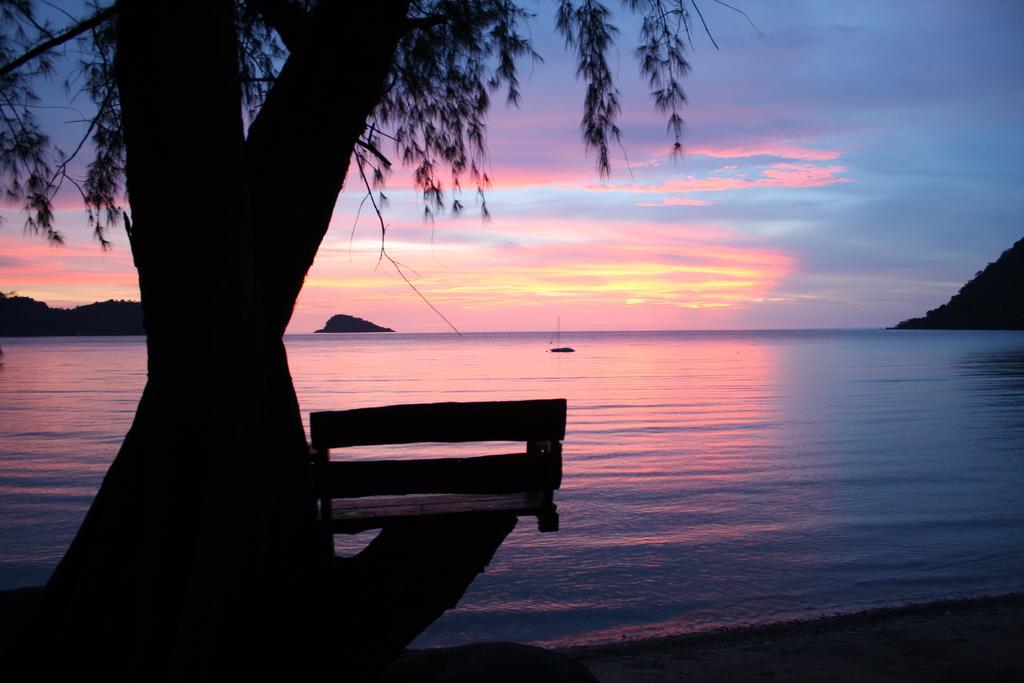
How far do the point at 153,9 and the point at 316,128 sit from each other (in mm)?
667

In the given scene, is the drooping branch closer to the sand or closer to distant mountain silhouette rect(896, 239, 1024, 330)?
the sand

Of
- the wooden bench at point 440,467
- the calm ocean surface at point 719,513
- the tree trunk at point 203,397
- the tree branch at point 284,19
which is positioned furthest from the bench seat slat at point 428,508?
the calm ocean surface at point 719,513

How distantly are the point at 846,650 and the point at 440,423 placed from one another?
131 inches

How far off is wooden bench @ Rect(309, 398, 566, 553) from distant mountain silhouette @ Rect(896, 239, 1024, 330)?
147 m

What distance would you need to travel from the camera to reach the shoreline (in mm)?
4488

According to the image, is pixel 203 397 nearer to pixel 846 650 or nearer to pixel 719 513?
pixel 846 650

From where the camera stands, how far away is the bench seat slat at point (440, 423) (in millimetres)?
3252

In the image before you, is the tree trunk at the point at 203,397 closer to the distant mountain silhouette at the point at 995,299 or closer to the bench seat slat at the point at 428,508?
the bench seat slat at the point at 428,508

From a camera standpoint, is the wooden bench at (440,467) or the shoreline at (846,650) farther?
the shoreline at (846,650)

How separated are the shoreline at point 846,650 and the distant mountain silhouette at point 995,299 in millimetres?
143335

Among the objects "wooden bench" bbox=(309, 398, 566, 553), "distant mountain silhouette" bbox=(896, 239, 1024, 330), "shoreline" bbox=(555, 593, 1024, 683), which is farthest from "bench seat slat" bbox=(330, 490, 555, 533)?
"distant mountain silhouette" bbox=(896, 239, 1024, 330)

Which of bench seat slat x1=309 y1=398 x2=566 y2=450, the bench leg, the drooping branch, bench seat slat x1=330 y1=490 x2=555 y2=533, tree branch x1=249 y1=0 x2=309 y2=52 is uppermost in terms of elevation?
tree branch x1=249 y1=0 x2=309 y2=52

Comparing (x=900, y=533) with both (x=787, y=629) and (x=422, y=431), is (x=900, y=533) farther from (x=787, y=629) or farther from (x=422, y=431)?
(x=422, y=431)

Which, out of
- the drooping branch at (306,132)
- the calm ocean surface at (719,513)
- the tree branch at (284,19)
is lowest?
the calm ocean surface at (719,513)
